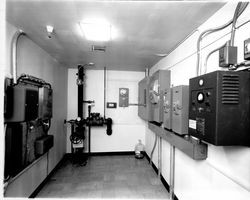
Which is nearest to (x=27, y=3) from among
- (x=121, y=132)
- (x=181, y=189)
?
(x=181, y=189)

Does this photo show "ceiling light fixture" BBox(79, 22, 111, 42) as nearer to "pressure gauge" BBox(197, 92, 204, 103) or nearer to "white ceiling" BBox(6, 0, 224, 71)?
"white ceiling" BBox(6, 0, 224, 71)

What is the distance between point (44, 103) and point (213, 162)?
2204 mm

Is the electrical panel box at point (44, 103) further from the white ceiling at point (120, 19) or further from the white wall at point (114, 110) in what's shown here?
the white wall at point (114, 110)

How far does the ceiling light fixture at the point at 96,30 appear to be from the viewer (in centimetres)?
152

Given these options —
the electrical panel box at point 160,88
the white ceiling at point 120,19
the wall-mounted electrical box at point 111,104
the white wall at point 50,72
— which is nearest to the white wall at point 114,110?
the wall-mounted electrical box at point 111,104

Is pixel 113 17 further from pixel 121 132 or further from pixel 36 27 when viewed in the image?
pixel 121 132

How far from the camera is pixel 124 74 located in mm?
3912

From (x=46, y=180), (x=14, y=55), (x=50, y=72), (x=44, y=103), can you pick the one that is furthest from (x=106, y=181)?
(x=14, y=55)

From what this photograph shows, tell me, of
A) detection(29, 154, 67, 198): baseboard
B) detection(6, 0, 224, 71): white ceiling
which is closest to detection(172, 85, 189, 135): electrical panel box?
detection(6, 0, 224, 71): white ceiling

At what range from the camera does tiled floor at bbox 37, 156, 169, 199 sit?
2.22 m

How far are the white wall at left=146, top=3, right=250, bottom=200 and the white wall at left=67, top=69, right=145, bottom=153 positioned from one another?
73.5 inches

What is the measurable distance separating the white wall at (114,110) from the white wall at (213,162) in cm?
187

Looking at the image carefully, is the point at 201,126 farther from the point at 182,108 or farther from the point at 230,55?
the point at 230,55

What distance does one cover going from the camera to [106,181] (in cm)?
257
